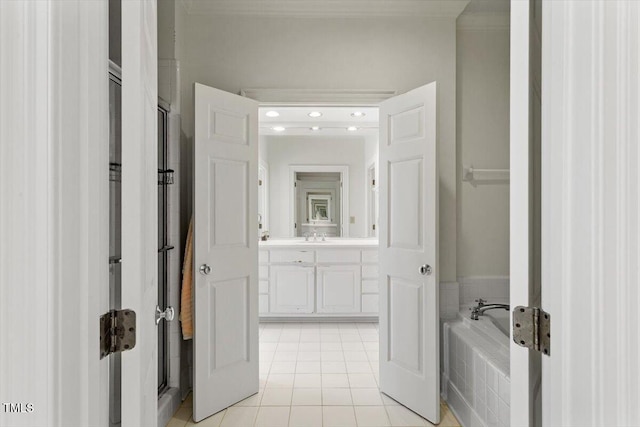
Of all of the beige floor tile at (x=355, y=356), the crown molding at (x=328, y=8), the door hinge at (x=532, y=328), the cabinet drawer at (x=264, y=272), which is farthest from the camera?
the cabinet drawer at (x=264, y=272)

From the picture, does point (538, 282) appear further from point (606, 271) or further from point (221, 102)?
point (221, 102)

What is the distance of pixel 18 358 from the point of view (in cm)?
65

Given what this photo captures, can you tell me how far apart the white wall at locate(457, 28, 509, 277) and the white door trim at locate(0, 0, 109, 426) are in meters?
2.45

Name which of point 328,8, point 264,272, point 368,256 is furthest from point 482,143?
point 264,272

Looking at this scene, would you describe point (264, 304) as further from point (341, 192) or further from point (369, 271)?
point (341, 192)

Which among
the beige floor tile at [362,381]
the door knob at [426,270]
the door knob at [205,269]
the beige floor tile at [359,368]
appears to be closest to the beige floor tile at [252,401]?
the beige floor tile at [362,381]

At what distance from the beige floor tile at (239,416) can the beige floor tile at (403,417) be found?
80cm

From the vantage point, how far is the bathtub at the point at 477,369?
175 centimetres

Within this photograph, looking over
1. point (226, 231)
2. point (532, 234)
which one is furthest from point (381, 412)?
point (532, 234)

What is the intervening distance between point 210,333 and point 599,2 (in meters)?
2.24

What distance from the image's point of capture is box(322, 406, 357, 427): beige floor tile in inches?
83.4

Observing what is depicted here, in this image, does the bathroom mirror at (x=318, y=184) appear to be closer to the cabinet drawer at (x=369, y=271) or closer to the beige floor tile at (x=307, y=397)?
the cabinet drawer at (x=369, y=271)

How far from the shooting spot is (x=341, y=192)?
4.79m

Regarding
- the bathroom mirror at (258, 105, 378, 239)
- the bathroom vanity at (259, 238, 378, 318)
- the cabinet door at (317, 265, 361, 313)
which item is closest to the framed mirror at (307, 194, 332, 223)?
the bathroom mirror at (258, 105, 378, 239)
